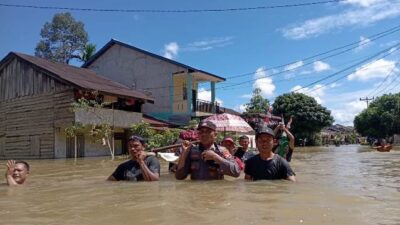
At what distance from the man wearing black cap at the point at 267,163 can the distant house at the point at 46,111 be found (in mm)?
18821

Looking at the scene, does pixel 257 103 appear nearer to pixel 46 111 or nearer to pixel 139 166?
pixel 46 111

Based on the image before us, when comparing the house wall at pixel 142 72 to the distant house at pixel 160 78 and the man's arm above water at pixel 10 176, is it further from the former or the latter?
the man's arm above water at pixel 10 176

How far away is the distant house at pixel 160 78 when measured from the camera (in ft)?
104

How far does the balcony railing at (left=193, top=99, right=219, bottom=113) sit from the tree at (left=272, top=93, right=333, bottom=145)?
42.8 ft

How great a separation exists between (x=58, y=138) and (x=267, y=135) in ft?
68.1

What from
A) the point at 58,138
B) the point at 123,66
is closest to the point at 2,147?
the point at 58,138

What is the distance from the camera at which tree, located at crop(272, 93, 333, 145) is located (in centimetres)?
4616

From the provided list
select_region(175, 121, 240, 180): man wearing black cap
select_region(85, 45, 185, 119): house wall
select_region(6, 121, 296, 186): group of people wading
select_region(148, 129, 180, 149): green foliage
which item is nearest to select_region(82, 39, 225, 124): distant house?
select_region(85, 45, 185, 119): house wall

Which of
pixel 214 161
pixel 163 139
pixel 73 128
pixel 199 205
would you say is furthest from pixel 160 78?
pixel 199 205

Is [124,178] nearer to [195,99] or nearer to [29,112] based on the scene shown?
[29,112]

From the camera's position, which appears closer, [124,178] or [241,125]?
[124,178]

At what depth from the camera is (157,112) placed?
108ft

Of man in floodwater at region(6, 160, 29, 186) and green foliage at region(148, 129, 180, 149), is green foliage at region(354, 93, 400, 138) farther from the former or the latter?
man in floodwater at region(6, 160, 29, 186)

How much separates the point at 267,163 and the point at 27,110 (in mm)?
22981
